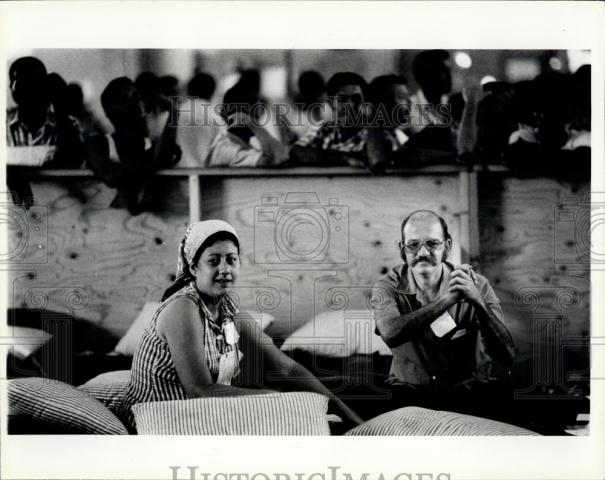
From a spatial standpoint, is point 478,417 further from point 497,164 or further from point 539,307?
point 497,164

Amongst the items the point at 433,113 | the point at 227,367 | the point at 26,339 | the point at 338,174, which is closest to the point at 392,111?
the point at 433,113

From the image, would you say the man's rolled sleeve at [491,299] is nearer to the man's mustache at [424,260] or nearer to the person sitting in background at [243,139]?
the man's mustache at [424,260]

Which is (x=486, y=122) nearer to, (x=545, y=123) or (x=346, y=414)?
(x=545, y=123)

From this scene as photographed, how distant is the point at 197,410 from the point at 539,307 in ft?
4.02

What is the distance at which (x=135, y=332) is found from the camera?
3410 millimetres

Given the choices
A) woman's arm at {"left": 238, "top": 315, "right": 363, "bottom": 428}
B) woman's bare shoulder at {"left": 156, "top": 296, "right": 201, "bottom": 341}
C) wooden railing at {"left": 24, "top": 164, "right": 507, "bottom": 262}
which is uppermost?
wooden railing at {"left": 24, "top": 164, "right": 507, "bottom": 262}

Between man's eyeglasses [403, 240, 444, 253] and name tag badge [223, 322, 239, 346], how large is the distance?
66 centimetres

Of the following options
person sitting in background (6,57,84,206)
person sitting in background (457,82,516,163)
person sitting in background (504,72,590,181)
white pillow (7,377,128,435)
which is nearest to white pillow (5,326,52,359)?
white pillow (7,377,128,435)

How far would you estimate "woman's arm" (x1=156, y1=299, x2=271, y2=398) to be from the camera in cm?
333

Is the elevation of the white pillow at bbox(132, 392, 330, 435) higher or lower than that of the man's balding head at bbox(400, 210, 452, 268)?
lower

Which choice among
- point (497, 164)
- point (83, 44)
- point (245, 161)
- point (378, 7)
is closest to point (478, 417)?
point (497, 164)

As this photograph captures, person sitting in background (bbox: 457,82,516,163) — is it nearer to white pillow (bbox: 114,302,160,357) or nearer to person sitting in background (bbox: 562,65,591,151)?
person sitting in background (bbox: 562,65,591,151)

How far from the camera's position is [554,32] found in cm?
340

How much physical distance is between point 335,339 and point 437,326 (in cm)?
36
